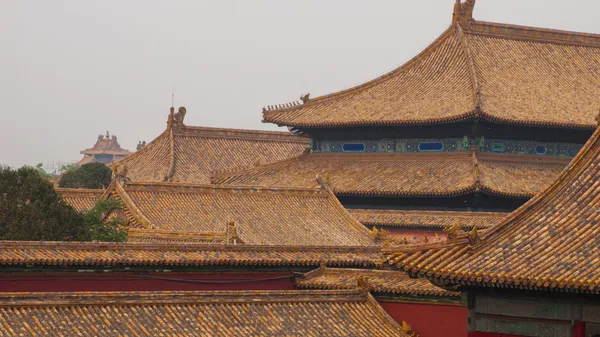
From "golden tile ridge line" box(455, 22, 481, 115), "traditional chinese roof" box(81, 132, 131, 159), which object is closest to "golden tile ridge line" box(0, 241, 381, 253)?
"golden tile ridge line" box(455, 22, 481, 115)

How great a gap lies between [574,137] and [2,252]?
91.2ft

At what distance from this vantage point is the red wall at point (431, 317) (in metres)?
27.3

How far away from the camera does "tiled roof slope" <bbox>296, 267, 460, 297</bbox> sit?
2805 cm

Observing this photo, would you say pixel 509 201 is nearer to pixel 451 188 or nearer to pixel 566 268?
pixel 451 188

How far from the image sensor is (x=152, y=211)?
40.8m

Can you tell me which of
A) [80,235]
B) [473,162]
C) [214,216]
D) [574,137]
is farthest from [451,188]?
[80,235]

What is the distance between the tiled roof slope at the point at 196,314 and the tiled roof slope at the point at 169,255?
440 centimetres

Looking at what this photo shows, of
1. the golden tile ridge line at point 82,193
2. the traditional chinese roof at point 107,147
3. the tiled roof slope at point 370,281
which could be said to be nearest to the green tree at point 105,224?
the tiled roof slope at point 370,281

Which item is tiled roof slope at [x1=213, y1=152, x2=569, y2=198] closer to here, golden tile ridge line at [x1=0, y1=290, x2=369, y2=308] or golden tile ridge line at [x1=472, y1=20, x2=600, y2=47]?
golden tile ridge line at [x1=472, y1=20, x2=600, y2=47]

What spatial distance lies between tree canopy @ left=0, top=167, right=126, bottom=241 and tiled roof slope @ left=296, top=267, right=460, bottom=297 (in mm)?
8656

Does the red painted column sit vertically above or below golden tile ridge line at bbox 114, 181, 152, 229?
below

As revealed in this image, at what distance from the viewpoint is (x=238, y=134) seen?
235 ft

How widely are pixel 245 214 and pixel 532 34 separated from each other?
62.4ft

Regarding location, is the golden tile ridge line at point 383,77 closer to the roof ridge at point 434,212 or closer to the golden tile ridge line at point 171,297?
the roof ridge at point 434,212
